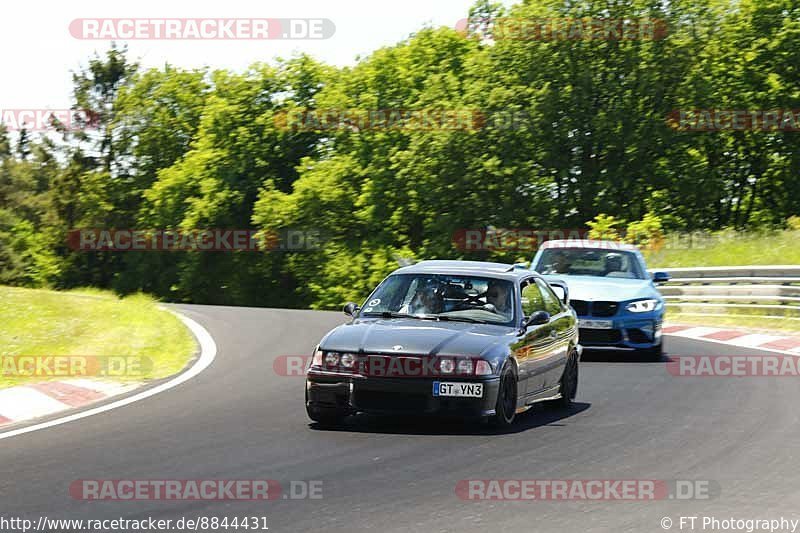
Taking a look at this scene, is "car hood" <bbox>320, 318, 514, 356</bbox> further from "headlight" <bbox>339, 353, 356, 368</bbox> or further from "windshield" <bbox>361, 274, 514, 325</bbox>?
"windshield" <bbox>361, 274, 514, 325</bbox>

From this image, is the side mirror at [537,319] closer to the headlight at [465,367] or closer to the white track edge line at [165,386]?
the headlight at [465,367]

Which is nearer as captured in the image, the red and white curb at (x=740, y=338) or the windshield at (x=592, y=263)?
the windshield at (x=592, y=263)

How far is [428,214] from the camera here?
56.2m

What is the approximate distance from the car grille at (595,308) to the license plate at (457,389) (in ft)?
23.8

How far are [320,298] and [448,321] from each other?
5097 cm

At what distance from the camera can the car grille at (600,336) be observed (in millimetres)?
16609

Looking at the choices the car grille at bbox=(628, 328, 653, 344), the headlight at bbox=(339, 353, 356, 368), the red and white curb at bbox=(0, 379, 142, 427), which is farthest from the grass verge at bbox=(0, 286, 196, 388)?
the car grille at bbox=(628, 328, 653, 344)

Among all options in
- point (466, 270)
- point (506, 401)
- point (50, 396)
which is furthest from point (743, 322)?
point (50, 396)

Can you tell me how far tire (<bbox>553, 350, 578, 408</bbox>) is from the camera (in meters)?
11.9

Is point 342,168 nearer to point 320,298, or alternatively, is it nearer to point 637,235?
point 320,298

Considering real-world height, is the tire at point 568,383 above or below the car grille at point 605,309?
below
